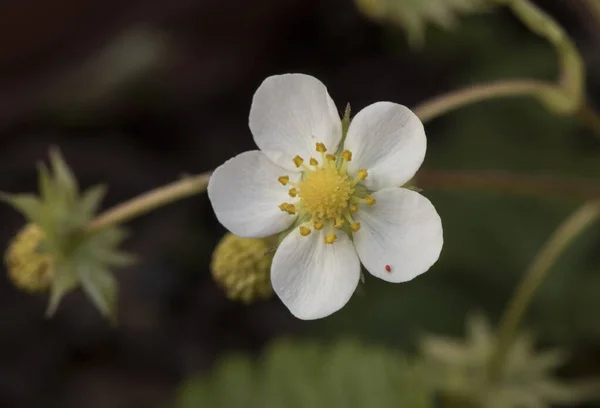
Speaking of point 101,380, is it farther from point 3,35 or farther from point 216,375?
point 3,35

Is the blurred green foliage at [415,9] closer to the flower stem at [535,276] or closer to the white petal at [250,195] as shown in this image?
the flower stem at [535,276]

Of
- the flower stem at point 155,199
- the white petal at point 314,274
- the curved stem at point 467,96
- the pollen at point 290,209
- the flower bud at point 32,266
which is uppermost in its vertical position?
the curved stem at point 467,96

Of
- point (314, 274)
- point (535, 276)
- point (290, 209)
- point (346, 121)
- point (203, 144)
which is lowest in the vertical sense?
point (314, 274)

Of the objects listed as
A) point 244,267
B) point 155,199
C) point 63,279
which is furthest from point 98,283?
point 244,267

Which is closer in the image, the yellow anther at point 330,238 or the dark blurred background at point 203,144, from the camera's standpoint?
the yellow anther at point 330,238

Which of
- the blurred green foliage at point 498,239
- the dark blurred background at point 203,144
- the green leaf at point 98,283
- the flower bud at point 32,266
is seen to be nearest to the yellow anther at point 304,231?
the green leaf at point 98,283

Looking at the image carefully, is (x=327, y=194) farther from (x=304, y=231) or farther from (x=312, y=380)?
(x=312, y=380)
